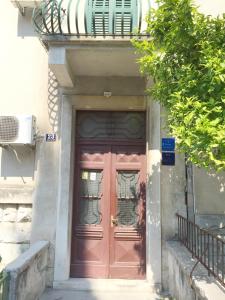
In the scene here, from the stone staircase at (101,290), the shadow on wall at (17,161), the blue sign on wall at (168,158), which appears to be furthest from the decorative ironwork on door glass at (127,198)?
the shadow on wall at (17,161)

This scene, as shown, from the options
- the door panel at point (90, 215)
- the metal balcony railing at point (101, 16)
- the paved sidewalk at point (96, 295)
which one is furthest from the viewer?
the door panel at point (90, 215)

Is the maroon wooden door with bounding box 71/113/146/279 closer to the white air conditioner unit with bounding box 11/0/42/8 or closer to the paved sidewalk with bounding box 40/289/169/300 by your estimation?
the paved sidewalk with bounding box 40/289/169/300

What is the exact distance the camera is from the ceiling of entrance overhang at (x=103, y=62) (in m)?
4.57

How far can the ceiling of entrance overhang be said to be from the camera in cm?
457

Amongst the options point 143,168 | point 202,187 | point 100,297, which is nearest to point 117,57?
point 143,168

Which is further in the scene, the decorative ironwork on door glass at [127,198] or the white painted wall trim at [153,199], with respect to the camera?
the decorative ironwork on door glass at [127,198]

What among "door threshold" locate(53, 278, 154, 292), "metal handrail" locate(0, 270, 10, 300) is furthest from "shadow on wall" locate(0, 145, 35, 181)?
"metal handrail" locate(0, 270, 10, 300)

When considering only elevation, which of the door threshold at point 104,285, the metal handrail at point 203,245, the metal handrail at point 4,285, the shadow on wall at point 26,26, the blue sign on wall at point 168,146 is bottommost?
the door threshold at point 104,285

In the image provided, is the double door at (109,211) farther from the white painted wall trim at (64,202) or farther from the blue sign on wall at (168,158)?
the blue sign on wall at (168,158)

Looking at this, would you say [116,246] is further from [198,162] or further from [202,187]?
[198,162]

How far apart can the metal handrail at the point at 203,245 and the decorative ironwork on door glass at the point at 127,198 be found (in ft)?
2.72

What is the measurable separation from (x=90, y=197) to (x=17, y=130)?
1.60 m

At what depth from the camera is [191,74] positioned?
2871 millimetres

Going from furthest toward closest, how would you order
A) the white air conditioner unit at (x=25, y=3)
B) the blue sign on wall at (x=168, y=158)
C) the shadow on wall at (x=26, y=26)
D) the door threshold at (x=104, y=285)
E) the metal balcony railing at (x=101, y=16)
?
1. the shadow on wall at (x=26, y=26)
2. the white air conditioner unit at (x=25, y=3)
3. the blue sign on wall at (x=168, y=158)
4. the door threshold at (x=104, y=285)
5. the metal balcony railing at (x=101, y=16)
